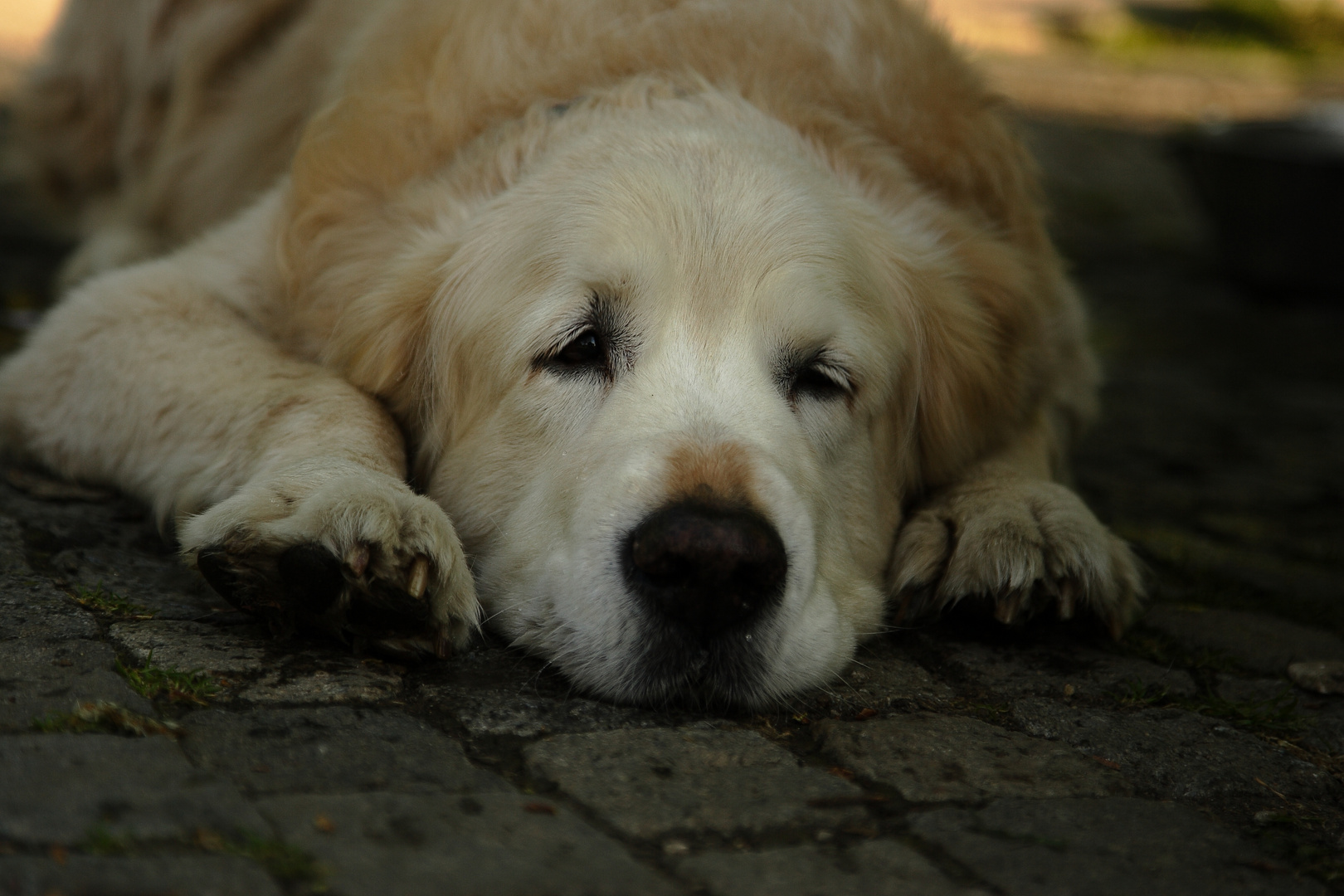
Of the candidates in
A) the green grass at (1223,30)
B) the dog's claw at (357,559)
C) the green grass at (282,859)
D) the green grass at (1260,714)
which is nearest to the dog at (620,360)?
the dog's claw at (357,559)

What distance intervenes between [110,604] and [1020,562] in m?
1.84

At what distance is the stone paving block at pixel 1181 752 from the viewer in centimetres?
222

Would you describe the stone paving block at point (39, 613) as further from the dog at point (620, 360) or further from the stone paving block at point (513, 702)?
the stone paving block at point (513, 702)

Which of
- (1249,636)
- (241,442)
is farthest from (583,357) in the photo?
(1249,636)

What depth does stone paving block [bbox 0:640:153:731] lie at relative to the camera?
191 centimetres

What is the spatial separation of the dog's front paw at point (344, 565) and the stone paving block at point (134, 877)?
74 cm

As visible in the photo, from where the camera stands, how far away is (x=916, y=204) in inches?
132

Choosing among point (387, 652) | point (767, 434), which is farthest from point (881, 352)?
point (387, 652)

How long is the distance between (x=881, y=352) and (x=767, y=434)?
0.52 m

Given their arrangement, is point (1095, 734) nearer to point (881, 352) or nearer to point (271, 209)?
point (881, 352)

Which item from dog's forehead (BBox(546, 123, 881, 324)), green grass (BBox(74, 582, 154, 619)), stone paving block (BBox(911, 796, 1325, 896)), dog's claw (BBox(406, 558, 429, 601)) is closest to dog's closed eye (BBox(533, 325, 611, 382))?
dog's forehead (BBox(546, 123, 881, 324))

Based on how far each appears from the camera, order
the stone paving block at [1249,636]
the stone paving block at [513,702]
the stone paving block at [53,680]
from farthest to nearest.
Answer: the stone paving block at [1249,636]
the stone paving block at [513,702]
the stone paving block at [53,680]

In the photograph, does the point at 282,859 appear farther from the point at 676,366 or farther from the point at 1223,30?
the point at 1223,30

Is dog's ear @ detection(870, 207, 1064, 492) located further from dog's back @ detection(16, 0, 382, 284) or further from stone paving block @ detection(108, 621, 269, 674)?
dog's back @ detection(16, 0, 382, 284)
